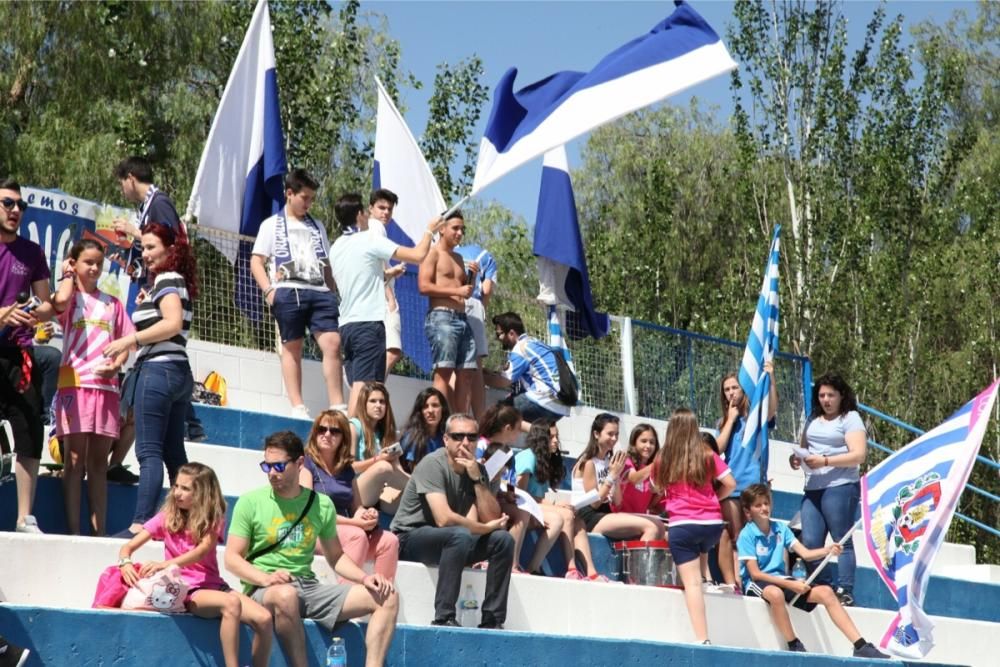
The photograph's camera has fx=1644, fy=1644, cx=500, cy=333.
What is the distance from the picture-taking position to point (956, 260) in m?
27.4

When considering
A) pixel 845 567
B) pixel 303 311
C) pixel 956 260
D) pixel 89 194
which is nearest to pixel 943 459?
pixel 845 567

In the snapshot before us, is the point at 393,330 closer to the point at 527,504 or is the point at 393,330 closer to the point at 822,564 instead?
the point at 527,504

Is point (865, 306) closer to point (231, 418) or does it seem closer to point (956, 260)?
point (956, 260)

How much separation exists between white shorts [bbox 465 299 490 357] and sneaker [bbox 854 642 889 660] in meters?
3.36

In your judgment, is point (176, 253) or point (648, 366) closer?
point (176, 253)

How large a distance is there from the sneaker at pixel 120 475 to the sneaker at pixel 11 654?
2.17m

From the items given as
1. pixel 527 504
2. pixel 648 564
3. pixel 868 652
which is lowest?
pixel 868 652

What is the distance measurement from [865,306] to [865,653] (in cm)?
1532

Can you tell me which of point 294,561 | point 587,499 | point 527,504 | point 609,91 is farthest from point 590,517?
point 294,561

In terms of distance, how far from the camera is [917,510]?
10281mm

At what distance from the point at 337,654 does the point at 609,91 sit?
505 centimetres

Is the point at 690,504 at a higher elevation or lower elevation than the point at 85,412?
lower

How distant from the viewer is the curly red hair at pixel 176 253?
8.52 meters

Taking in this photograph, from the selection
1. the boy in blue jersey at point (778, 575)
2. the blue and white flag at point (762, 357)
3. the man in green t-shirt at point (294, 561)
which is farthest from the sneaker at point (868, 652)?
the man in green t-shirt at point (294, 561)
